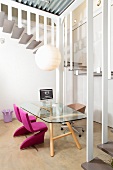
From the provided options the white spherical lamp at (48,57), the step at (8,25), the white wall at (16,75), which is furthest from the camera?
the white wall at (16,75)

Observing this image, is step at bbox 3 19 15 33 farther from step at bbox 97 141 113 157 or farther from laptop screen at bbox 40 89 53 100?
step at bbox 97 141 113 157

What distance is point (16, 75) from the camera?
4.71 meters

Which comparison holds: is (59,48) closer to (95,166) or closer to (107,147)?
(107,147)

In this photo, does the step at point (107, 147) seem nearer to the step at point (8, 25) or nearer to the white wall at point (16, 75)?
the step at point (8, 25)

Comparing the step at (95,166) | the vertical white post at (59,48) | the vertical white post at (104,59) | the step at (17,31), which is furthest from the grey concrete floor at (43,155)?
the step at (17,31)

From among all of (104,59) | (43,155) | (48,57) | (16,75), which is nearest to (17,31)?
(48,57)

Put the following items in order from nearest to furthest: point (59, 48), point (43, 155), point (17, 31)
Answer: point (43, 155)
point (17, 31)
point (59, 48)

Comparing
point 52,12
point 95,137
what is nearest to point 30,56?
point 52,12

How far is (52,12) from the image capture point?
4094 millimetres

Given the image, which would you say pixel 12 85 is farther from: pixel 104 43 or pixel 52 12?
pixel 104 43

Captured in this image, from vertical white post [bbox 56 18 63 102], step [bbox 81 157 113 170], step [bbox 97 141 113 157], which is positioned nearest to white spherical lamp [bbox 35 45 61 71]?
vertical white post [bbox 56 18 63 102]

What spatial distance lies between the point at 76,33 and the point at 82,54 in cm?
84

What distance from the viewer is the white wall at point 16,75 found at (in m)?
4.52

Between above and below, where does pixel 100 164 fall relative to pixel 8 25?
below
